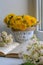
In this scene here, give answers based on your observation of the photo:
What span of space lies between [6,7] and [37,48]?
2.52 ft

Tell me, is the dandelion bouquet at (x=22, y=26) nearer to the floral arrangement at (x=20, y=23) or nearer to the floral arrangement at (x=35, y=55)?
the floral arrangement at (x=20, y=23)

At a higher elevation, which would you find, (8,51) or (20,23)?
(20,23)

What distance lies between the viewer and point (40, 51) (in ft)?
2.94

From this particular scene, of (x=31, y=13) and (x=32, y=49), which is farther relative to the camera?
(x=31, y=13)

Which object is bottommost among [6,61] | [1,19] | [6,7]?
[6,61]

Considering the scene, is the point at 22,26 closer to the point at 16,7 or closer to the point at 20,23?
the point at 20,23

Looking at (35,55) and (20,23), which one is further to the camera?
(20,23)

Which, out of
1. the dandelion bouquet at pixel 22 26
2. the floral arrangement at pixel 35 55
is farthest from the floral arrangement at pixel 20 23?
the floral arrangement at pixel 35 55

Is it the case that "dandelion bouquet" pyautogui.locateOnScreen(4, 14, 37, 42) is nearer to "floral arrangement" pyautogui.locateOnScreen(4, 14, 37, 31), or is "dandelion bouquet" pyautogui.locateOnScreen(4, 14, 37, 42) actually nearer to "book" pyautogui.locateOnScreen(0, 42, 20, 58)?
"floral arrangement" pyautogui.locateOnScreen(4, 14, 37, 31)

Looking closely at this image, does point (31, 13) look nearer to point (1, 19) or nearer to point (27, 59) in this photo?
point (1, 19)

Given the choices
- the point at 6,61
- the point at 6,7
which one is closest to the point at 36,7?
the point at 6,7

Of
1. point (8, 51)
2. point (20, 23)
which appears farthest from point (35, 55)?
point (20, 23)

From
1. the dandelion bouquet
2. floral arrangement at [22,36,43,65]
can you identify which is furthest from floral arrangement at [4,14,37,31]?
floral arrangement at [22,36,43,65]

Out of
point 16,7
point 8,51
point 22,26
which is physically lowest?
point 8,51
